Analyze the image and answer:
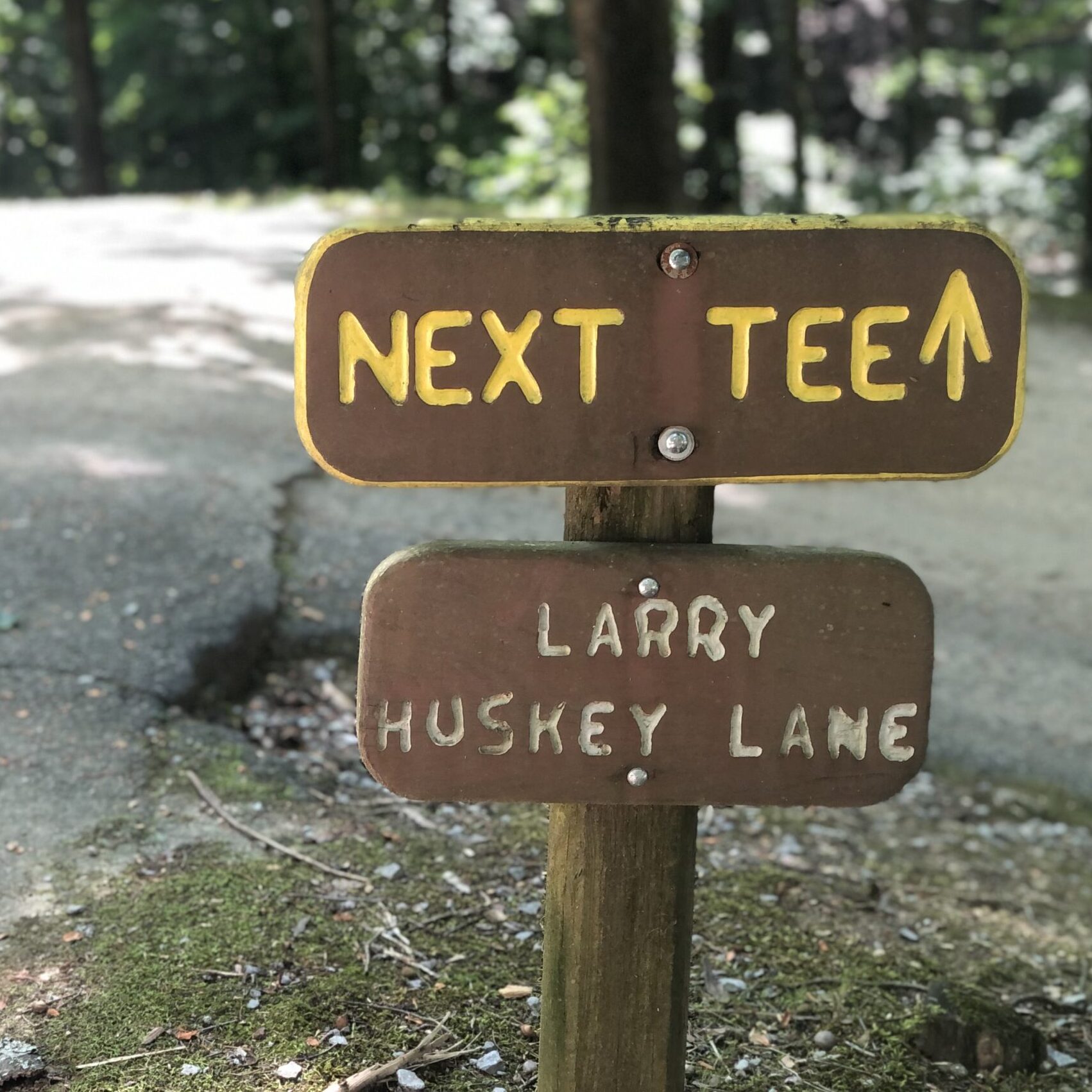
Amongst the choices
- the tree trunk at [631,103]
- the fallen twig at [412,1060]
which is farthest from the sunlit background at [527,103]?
the fallen twig at [412,1060]

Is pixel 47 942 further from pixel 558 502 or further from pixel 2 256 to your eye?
pixel 2 256

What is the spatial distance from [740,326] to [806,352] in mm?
79

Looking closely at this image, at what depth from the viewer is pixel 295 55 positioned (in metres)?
20.0

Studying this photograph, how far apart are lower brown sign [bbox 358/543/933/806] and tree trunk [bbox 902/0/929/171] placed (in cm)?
1529

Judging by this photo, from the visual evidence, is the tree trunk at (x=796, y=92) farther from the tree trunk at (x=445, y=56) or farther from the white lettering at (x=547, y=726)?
the white lettering at (x=547, y=726)

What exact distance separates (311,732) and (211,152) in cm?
2047

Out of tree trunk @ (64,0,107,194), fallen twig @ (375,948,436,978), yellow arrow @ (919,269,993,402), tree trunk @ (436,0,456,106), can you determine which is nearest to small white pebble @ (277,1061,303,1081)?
fallen twig @ (375,948,436,978)

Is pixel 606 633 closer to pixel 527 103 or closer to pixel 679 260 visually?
pixel 679 260

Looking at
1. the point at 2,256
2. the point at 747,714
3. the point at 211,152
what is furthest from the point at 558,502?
the point at 211,152

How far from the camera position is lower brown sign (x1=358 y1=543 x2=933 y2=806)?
4.69ft

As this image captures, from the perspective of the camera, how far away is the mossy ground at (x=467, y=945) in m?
2.06

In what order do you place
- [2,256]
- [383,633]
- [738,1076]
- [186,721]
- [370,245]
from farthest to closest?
1. [2,256]
2. [186,721]
3. [738,1076]
4. [383,633]
5. [370,245]

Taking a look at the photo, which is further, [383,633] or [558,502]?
[558,502]

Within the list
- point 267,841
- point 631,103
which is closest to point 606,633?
point 267,841
